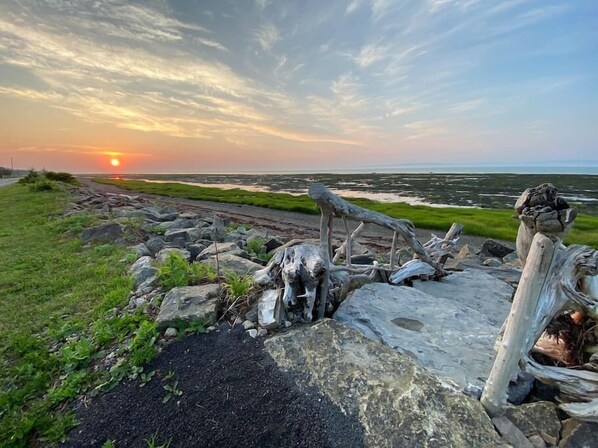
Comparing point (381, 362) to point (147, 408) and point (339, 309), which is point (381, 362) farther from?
point (147, 408)

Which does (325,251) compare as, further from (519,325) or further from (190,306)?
(519,325)

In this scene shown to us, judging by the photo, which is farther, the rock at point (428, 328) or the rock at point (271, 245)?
the rock at point (271, 245)

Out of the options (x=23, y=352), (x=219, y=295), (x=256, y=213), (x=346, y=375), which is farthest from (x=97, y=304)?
(x=256, y=213)

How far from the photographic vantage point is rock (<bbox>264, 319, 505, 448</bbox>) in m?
2.59

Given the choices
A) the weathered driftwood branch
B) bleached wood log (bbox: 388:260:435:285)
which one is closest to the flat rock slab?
bleached wood log (bbox: 388:260:435:285)

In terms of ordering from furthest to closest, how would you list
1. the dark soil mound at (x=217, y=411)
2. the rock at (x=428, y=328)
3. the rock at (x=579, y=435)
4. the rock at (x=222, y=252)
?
1. the rock at (x=222, y=252)
2. the rock at (x=428, y=328)
3. the dark soil mound at (x=217, y=411)
4. the rock at (x=579, y=435)

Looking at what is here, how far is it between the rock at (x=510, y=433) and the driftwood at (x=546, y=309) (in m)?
0.09

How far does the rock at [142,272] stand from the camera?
19.5 feet

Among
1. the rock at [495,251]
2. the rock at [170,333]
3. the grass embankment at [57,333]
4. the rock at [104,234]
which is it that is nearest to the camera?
the grass embankment at [57,333]

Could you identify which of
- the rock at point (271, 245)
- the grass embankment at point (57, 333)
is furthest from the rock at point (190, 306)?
the rock at point (271, 245)

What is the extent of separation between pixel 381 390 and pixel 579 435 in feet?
5.14

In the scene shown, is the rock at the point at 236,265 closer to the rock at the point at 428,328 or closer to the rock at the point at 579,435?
the rock at the point at 428,328

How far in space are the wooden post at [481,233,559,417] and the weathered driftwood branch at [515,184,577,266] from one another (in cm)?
16

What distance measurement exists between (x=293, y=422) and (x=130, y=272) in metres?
5.34
